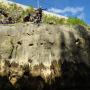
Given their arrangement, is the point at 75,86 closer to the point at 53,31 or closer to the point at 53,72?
the point at 53,72

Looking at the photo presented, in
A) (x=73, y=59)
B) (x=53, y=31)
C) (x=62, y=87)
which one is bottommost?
(x=62, y=87)

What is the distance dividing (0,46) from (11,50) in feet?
0.75

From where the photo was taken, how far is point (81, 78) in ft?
21.1

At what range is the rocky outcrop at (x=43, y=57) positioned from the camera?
20.6ft

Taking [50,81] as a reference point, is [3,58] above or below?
above

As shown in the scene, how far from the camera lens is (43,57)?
20.8 ft

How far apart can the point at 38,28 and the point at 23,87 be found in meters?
1.12

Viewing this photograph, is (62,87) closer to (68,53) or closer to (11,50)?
(68,53)

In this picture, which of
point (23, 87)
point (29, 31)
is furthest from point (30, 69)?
point (29, 31)

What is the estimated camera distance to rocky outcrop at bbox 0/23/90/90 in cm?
628

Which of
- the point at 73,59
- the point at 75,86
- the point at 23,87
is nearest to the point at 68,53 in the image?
the point at 73,59

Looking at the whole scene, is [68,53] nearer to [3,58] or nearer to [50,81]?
[50,81]

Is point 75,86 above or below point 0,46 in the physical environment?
below

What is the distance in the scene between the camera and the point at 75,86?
6.36 meters
